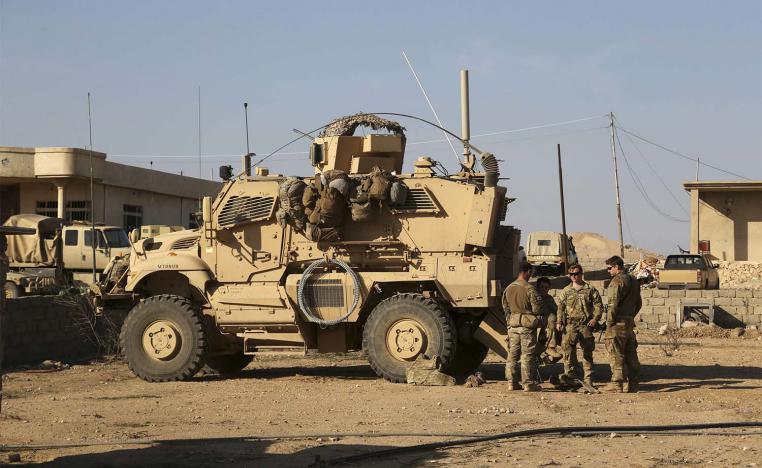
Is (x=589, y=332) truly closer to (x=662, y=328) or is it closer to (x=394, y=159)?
(x=394, y=159)

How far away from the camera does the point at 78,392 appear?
13.7m

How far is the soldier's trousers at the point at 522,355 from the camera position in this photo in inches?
527

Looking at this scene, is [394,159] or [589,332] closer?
[589,332]

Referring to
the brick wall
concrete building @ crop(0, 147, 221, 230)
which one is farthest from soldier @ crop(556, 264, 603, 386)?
concrete building @ crop(0, 147, 221, 230)

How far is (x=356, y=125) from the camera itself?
16.3m

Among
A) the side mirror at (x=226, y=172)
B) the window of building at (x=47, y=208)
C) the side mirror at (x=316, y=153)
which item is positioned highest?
the window of building at (x=47, y=208)

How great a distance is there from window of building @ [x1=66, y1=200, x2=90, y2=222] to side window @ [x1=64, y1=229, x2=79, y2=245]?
27.5ft

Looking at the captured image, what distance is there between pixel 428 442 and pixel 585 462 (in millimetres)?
A: 1467

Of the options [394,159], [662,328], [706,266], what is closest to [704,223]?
[706,266]

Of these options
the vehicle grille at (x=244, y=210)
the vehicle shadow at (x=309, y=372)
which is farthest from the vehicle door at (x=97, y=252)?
the vehicle grille at (x=244, y=210)

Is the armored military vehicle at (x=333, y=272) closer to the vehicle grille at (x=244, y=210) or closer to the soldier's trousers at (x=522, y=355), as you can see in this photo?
the vehicle grille at (x=244, y=210)

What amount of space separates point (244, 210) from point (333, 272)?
153 centimetres

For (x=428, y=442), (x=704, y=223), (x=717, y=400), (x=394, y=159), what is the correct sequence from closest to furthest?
(x=428, y=442)
(x=717, y=400)
(x=394, y=159)
(x=704, y=223)

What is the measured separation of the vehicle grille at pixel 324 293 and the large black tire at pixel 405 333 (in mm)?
550
